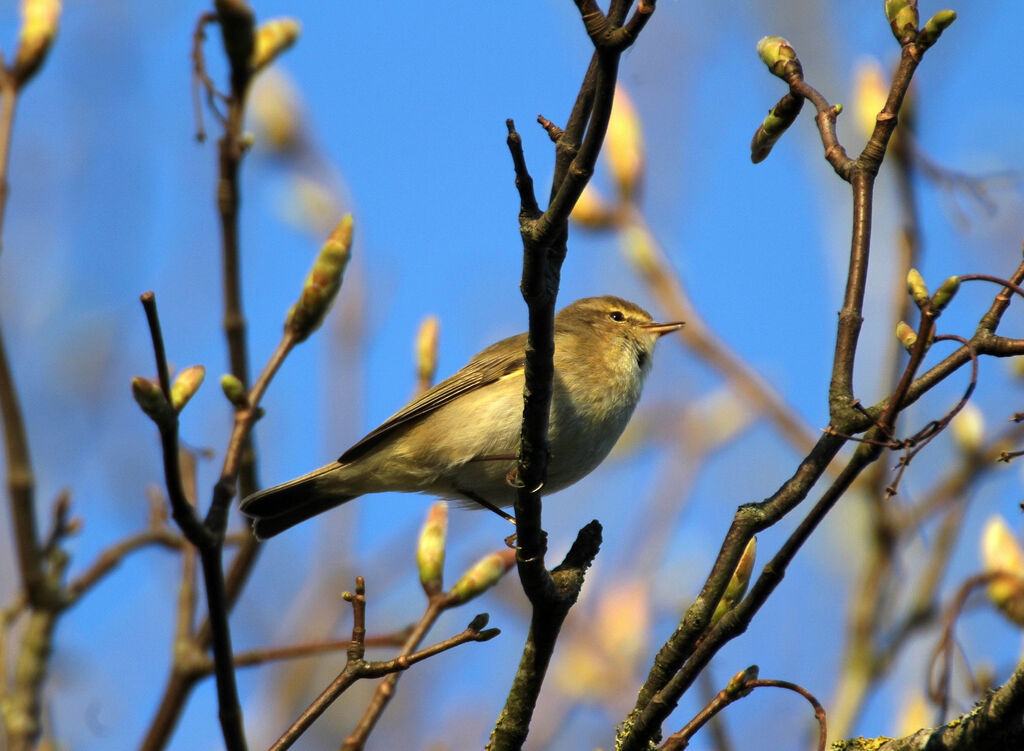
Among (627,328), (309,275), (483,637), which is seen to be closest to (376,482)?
(627,328)

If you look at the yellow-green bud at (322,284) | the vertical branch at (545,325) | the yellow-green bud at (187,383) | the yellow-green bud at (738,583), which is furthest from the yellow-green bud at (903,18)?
the yellow-green bud at (187,383)

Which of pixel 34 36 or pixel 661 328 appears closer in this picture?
pixel 34 36

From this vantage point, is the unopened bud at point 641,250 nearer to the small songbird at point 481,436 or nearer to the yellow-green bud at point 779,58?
the small songbird at point 481,436

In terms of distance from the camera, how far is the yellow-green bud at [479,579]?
3.24m

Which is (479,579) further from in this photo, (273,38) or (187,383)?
(273,38)

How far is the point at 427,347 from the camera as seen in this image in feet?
13.0

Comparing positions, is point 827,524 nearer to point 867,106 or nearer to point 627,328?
point 627,328

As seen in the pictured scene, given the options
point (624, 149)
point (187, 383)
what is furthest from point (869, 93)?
point (187, 383)

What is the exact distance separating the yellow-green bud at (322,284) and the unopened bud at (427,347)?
2.91ft

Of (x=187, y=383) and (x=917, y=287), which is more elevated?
(x=187, y=383)

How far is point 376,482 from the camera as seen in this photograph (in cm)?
521

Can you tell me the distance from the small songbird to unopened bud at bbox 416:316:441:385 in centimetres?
65

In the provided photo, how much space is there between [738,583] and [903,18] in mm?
1436

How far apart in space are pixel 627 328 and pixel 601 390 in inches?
38.2
